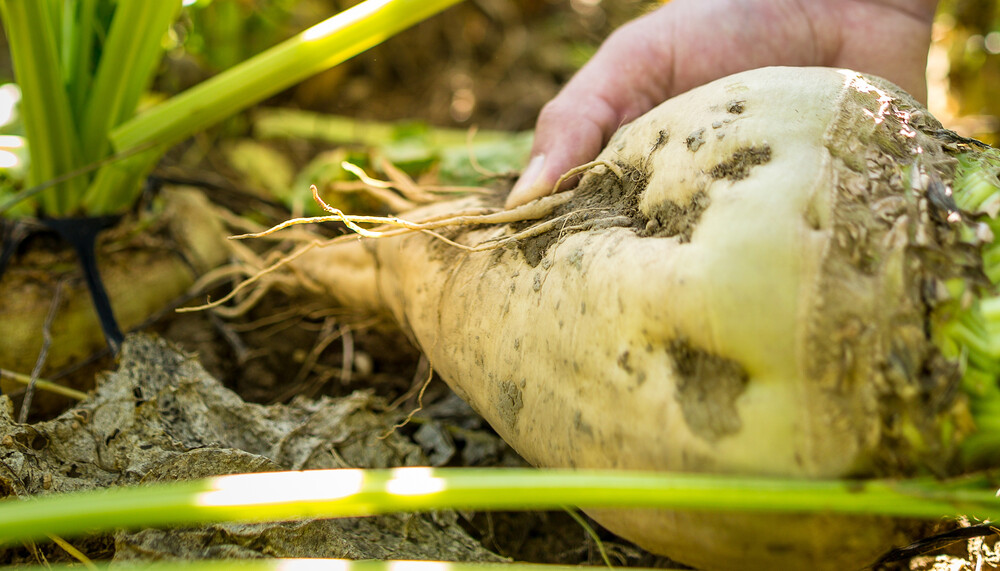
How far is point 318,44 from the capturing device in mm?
1369

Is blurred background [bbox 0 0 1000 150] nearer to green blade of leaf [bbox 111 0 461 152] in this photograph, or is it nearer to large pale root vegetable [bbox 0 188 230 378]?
large pale root vegetable [bbox 0 188 230 378]

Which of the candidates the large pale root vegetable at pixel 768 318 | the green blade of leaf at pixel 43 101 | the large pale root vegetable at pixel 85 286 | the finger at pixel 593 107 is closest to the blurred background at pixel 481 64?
the large pale root vegetable at pixel 85 286

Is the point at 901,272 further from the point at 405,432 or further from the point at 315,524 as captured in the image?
the point at 405,432

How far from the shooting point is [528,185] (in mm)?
1236

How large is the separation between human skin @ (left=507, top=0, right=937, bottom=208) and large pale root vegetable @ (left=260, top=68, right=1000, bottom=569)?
1.35 ft

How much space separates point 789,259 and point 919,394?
0.22 meters

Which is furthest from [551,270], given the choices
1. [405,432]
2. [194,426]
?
[194,426]

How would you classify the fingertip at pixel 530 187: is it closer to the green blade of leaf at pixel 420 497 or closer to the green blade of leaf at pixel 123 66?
the green blade of leaf at pixel 420 497

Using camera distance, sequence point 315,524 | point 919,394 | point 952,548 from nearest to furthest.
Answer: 1. point 919,394
2. point 315,524
3. point 952,548

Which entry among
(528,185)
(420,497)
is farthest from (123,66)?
(420,497)

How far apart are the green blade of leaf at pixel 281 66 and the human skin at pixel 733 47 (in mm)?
392

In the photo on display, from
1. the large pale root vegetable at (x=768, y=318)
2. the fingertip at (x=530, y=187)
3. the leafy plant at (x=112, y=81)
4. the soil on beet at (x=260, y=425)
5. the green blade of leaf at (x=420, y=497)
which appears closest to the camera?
the green blade of leaf at (x=420, y=497)

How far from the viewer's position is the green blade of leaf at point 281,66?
Answer: 1349 millimetres

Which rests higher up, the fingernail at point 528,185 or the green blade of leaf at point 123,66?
the green blade of leaf at point 123,66
